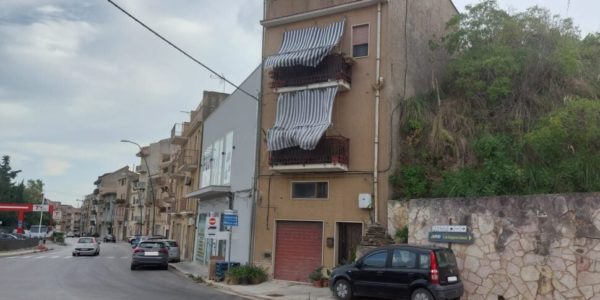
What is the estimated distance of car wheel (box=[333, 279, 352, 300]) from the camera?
13508 mm

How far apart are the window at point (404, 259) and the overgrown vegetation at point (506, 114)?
323 centimetres

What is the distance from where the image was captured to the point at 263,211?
65.3ft

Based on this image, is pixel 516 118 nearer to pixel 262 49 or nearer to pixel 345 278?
pixel 345 278

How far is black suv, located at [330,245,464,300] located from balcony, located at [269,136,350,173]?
15.8 feet

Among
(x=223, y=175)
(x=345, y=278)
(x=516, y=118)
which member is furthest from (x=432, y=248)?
(x=223, y=175)

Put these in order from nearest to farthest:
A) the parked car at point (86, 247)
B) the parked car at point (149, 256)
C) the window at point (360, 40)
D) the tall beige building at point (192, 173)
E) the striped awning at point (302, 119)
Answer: the striped awning at point (302, 119) → the window at point (360, 40) → the parked car at point (149, 256) → the tall beige building at point (192, 173) → the parked car at point (86, 247)

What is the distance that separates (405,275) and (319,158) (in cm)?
665

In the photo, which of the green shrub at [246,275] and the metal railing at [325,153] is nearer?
the metal railing at [325,153]

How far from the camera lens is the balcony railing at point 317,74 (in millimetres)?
18203

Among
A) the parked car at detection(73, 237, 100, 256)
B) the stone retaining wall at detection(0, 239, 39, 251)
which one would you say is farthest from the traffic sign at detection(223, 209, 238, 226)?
the stone retaining wall at detection(0, 239, 39, 251)

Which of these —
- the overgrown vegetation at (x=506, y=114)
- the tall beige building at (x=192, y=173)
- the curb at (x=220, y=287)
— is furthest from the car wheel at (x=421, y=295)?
the tall beige building at (x=192, y=173)

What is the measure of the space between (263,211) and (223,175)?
20.5ft

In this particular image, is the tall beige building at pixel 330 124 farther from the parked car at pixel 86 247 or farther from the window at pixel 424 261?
the parked car at pixel 86 247

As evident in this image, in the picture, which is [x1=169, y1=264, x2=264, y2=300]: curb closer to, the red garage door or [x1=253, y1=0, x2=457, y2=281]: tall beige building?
[x1=253, y1=0, x2=457, y2=281]: tall beige building
